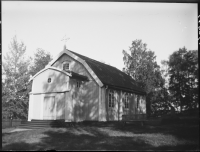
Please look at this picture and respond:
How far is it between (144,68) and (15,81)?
954 inches

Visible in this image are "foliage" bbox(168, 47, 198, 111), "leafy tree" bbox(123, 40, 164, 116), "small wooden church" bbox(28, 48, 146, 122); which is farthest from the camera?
"leafy tree" bbox(123, 40, 164, 116)

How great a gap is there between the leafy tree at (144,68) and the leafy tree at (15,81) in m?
21.4

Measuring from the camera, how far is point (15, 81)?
26.3m

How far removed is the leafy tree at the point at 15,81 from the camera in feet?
82.6

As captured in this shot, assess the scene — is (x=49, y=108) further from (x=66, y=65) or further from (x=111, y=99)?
A: (x=111, y=99)

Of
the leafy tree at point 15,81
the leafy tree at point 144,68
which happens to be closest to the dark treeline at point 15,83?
the leafy tree at point 15,81

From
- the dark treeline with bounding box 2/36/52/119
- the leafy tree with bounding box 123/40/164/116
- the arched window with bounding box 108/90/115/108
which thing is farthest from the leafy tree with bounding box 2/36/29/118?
the leafy tree with bounding box 123/40/164/116

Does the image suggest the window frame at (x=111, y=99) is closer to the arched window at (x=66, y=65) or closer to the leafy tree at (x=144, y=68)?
the arched window at (x=66, y=65)

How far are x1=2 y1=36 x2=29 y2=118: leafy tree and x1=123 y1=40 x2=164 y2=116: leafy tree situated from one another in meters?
21.4

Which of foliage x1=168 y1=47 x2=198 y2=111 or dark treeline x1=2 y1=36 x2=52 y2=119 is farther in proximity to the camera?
foliage x1=168 y1=47 x2=198 y2=111

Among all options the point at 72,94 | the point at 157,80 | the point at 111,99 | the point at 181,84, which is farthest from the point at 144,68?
the point at 72,94

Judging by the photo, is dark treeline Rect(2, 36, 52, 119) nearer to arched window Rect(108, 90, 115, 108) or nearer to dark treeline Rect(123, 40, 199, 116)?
arched window Rect(108, 90, 115, 108)

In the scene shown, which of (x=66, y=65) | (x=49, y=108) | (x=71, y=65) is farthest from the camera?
(x=66, y=65)

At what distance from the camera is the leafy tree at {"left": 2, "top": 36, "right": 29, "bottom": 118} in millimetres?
25172
